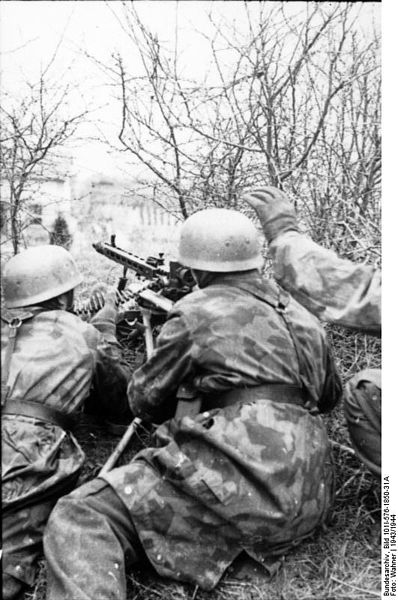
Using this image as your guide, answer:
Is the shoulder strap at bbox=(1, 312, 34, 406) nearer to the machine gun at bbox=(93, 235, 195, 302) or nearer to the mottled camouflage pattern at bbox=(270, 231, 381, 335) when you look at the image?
the machine gun at bbox=(93, 235, 195, 302)

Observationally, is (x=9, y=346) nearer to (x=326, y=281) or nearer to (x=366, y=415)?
(x=326, y=281)

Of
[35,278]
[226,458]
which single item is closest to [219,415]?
[226,458]

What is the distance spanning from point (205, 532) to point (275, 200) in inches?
70.9

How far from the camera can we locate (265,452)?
3.33 metres

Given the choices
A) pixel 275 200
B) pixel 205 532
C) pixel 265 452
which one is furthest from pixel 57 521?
pixel 275 200

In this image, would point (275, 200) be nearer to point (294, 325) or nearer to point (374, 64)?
point (294, 325)

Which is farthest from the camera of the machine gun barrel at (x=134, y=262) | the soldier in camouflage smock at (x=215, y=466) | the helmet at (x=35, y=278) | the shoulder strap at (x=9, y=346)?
the machine gun barrel at (x=134, y=262)

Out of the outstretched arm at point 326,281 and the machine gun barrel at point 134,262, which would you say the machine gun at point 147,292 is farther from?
the outstretched arm at point 326,281

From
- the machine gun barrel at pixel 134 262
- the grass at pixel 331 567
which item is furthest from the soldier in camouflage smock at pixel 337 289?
the machine gun barrel at pixel 134 262

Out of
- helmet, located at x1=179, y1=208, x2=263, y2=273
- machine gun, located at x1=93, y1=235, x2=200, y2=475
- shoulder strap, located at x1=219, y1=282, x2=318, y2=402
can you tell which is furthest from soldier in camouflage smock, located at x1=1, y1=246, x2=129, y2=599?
shoulder strap, located at x1=219, y1=282, x2=318, y2=402

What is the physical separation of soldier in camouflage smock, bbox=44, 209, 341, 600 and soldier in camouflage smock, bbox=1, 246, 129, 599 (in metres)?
0.32

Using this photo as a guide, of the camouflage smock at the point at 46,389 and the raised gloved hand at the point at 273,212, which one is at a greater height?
the raised gloved hand at the point at 273,212

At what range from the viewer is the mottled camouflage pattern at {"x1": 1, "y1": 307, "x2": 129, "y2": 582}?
3627mm

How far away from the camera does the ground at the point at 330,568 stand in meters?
3.39
